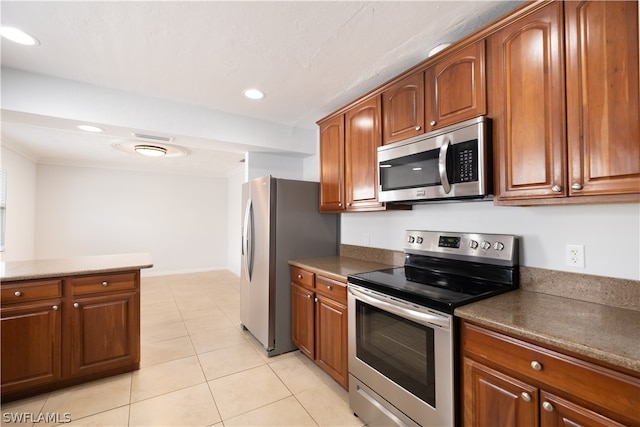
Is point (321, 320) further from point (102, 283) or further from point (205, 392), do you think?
point (102, 283)

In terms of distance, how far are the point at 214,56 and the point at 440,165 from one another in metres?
1.68

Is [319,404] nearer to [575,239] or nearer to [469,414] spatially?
[469,414]

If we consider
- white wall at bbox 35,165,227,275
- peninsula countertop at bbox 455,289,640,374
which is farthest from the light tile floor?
white wall at bbox 35,165,227,275

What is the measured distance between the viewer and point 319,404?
204 cm

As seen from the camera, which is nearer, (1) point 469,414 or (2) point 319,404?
(1) point 469,414

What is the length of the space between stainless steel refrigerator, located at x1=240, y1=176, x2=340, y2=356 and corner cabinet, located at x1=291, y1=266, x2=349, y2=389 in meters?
0.14

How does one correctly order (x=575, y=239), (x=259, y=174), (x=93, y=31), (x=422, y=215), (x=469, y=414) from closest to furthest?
1. (x=469, y=414)
2. (x=575, y=239)
3. (x=93, y=31)
4. (x=422, y=215)
5. (x=259, y=174)

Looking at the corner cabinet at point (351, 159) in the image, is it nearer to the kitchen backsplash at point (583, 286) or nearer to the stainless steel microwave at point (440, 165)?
the stainless steel microwave at point (440, 165)

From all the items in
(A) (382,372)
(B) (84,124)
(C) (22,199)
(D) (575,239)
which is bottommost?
(A) (382,372)

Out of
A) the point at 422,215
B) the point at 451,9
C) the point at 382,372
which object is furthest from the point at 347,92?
the point at 382,372

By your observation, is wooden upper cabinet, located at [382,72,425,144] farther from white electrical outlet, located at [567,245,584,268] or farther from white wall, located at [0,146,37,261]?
white wall, located at [0,146,37,261]

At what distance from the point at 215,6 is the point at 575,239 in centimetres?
223

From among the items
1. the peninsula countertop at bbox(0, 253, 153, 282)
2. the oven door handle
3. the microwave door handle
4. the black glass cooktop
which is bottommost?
the oven door handle

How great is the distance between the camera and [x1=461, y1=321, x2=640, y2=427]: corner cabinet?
2.95 ft
